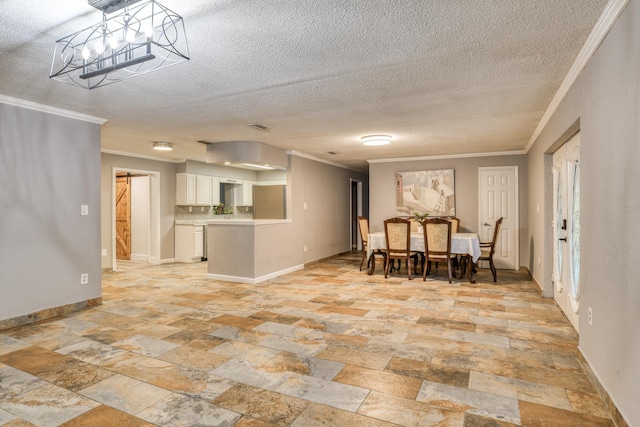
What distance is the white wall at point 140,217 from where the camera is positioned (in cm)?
793

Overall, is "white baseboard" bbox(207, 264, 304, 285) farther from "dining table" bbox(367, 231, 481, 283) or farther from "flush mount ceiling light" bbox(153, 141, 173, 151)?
"flush mount ceiling light" bbox(153, 141, 173, 151)

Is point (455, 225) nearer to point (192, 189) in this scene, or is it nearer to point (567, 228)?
point (567, 228)

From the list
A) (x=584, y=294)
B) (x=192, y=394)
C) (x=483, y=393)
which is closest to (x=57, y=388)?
(x=192, y=394)

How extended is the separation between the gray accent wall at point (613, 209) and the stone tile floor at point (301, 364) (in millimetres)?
325

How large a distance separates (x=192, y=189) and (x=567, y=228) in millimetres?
6798

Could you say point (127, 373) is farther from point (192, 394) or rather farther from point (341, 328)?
point (341, 328)

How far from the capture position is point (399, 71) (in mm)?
2883

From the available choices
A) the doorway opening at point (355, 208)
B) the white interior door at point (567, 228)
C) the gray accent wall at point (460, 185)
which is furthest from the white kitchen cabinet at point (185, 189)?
the white interior door at point (567, 228)

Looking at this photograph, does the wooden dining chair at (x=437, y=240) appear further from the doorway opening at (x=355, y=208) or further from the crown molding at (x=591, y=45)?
the doorway opening at (x=355, y=208)

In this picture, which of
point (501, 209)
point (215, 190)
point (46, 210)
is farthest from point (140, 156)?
point (501, 209)

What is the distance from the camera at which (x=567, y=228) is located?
3.63 meters

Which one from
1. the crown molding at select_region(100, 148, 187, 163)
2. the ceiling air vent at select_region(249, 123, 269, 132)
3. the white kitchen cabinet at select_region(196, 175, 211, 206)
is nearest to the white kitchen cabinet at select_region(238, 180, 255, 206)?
the white kitchen cabinet at select_region(196, 175, 211, 206)

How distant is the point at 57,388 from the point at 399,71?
324cm

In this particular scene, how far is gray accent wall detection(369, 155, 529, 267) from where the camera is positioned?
6734 mm
